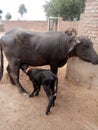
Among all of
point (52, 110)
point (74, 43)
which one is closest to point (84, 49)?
point (74, 43)

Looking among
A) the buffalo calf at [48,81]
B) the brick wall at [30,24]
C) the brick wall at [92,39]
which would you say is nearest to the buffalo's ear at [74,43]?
the buffalo calf at [48,81]

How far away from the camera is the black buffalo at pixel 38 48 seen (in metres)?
3.69

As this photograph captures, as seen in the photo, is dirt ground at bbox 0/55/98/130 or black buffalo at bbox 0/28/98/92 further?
black buffalo at bbox 0/28/98/92

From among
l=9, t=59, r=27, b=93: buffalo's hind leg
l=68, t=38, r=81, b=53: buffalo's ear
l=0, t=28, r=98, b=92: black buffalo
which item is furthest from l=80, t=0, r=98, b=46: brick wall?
l=9, t=59, r=27, b=93: buffalo's hind leg

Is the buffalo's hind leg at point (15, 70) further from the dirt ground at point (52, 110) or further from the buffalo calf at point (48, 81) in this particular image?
the buffalo calf at point (48, 81)

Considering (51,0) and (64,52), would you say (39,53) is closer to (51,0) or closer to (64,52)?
(64,52)

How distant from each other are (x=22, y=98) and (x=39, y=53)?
38.0 inches

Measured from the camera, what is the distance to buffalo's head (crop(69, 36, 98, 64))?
3.52m

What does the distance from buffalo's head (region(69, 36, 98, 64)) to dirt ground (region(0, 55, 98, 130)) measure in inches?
33.5

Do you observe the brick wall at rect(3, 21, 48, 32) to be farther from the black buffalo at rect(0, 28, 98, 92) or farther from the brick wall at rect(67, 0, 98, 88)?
the black buffalo at rect(0, 28, 98, 92)

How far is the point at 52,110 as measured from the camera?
328 centimetres

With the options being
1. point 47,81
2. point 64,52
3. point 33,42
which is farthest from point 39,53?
point 47,81

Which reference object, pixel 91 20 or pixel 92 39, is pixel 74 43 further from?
pixel 91 20

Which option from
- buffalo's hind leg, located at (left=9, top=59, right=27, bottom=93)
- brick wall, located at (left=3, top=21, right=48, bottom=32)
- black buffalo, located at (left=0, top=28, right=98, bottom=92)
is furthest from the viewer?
brick wall, located at (left=3, top=21, right=48, bottom=32)
